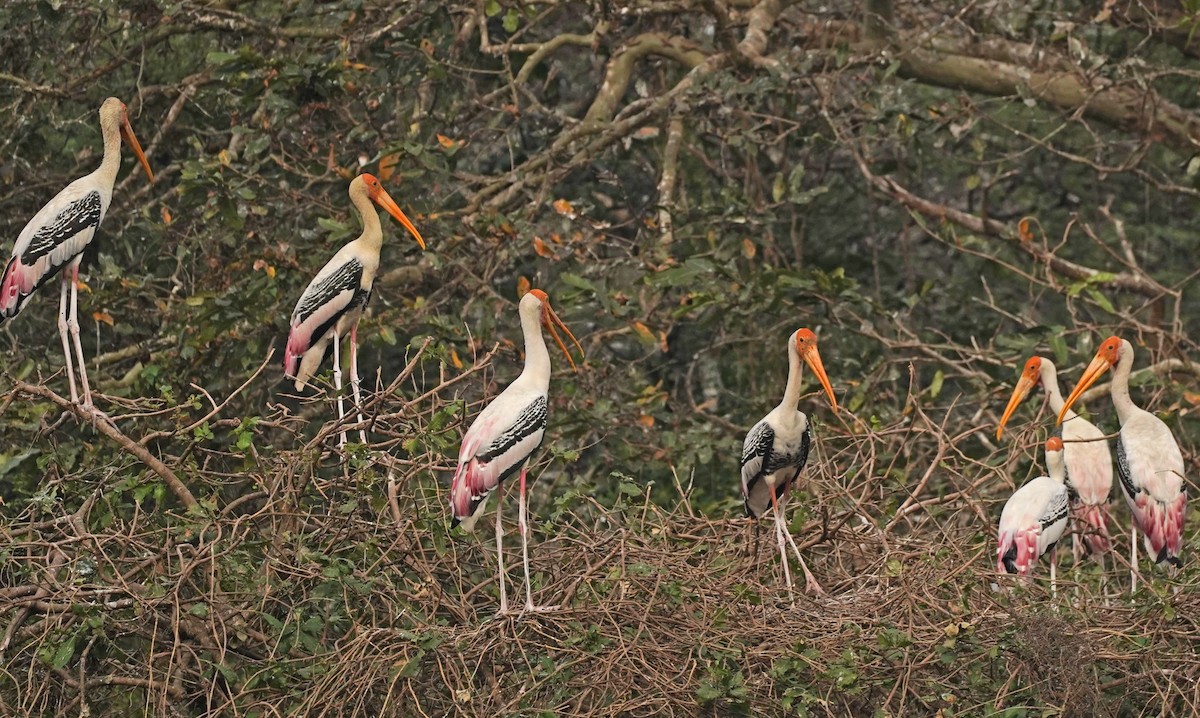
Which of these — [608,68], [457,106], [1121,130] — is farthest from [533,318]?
[1121,130]

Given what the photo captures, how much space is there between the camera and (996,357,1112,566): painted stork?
7238 mm

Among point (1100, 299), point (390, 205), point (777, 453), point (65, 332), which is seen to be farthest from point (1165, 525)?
point (65, 332)

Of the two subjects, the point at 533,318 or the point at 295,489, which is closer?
the point at 295,489

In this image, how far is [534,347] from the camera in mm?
6180

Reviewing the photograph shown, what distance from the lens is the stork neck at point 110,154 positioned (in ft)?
22.2

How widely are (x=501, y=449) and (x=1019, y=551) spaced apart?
188cm

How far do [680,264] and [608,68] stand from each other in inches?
55.0

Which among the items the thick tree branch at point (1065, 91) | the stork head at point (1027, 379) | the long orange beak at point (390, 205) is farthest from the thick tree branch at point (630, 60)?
the stork head at point (1027, 379)

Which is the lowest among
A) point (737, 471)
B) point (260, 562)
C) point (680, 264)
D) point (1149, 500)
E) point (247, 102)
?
point (737, 471)

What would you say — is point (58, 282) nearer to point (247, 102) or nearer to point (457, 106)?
point (247, 102)

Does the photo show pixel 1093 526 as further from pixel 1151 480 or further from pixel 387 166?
pixel 387 166

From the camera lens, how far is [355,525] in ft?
19.3

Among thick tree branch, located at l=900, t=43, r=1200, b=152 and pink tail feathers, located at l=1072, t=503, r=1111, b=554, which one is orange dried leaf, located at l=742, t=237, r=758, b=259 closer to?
thick tree branch, located at l=900, t=43, r=1200, b=152

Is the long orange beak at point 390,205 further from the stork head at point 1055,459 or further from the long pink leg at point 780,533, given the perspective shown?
the stork head at point 1055,459
